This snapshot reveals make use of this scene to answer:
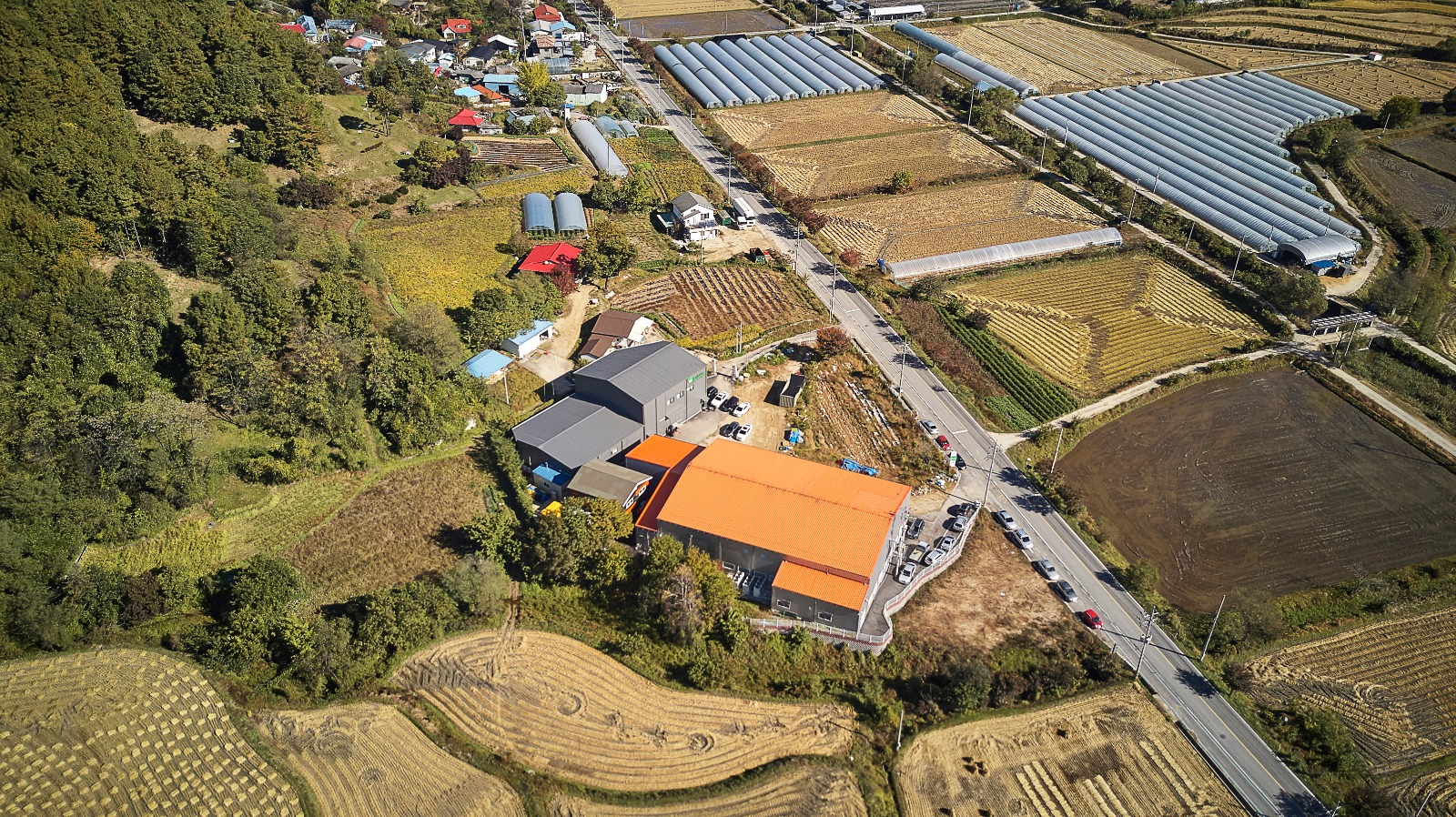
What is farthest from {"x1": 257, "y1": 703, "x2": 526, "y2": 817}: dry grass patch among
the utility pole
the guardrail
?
the utility pole

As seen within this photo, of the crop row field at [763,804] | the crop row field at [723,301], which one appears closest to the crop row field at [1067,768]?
the crop row field at [763,804]

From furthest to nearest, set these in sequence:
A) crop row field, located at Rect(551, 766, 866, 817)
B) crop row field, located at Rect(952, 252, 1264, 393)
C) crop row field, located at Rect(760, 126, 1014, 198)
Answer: crop row field, located at Rect(760, 126, 1014, 198), crop row field, located at Rect(952, 252, 1264, 393), crop row field, located at Rect(551, 766, 866, 817)

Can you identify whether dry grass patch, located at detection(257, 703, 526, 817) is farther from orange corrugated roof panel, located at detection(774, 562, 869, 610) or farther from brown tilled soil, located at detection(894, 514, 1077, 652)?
brown tilled soil, located at detection(894, 514, 1077, 652)

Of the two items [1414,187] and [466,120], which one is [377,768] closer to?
[466,120]

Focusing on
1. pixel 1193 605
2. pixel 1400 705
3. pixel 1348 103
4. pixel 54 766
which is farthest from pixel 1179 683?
pixel 1348 103

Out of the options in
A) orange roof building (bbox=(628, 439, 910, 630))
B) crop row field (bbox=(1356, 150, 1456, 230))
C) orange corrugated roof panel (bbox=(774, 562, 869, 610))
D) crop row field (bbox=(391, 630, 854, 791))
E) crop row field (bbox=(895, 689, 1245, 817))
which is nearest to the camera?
crop row field (bbox=(895, 689, 1245, 817))

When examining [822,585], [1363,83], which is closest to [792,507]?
[822,585]

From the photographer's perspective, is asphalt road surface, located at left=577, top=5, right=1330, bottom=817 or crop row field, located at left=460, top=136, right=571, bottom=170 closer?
asphalt road surface, located at left=577, top=5, right=1330, bottom=817
